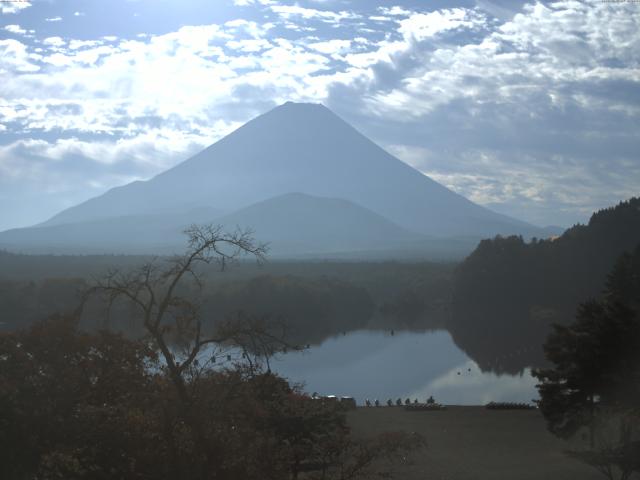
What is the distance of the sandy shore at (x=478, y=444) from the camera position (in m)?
12.8

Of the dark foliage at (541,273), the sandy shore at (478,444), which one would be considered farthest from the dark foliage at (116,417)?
the dark foliage at (541,273)

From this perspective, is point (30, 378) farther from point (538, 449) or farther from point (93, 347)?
point (538, 449)

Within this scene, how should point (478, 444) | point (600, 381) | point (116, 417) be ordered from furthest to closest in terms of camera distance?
point (478, 444), point (600, 381), point (116, 417)

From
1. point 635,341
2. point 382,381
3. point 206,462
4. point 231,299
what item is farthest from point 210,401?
point 231,299

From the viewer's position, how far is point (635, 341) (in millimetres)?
11617

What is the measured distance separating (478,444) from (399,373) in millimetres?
14284

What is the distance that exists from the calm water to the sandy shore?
414 cm

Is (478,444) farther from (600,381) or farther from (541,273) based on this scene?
(541,273)

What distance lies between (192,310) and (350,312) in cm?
4772

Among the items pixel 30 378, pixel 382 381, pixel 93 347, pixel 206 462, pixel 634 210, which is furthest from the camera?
pixel 634 210

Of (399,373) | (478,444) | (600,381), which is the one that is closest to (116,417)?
(600,381)

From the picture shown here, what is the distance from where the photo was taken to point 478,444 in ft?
50.0

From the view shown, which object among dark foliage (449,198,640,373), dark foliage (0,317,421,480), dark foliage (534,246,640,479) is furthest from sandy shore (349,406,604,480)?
dark foliage (449,198,640,373)

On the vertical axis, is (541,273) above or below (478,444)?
above
